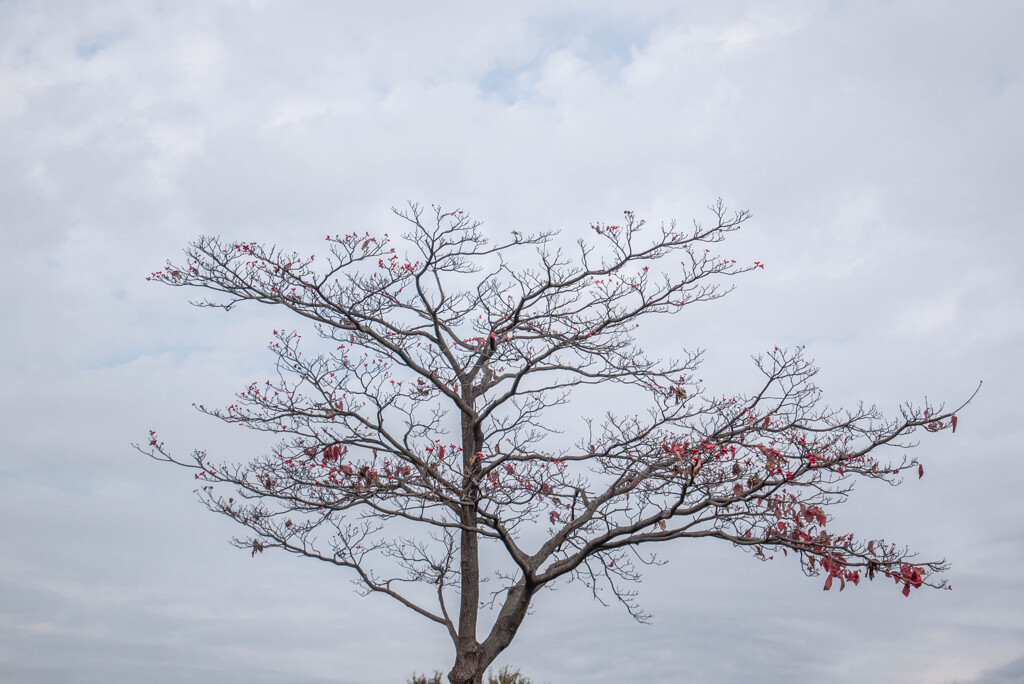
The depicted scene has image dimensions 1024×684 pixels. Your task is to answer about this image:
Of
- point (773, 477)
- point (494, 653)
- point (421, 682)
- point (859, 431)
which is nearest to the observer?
point (773, 477)

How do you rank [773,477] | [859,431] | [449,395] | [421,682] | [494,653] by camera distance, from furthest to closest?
[421,682], [449,395], [494,653], [859,431], [773,477]

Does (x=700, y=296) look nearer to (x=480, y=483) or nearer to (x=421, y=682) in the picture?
(x=480, y=483)

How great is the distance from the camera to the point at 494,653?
440 inches

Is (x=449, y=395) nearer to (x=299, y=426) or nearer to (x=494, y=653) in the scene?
(x=299, y=426)

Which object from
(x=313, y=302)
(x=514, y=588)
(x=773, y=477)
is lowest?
(x=514, y=588)

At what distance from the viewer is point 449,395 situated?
11.9 metres

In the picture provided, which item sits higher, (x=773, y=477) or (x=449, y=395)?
(x=449, y=395)

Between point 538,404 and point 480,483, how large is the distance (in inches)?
72.3

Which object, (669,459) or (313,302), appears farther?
(313,302)

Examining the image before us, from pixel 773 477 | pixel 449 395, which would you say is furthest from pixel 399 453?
→ pixel 773 477

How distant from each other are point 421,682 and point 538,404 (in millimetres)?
5530

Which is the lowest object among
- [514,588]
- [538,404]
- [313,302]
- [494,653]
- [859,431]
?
[494,653]

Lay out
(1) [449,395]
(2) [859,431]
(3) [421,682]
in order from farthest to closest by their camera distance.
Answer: (3) [421,682]
(1) [449,395]
(2) [859,431]

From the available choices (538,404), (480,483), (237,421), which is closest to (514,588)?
(480,483)
